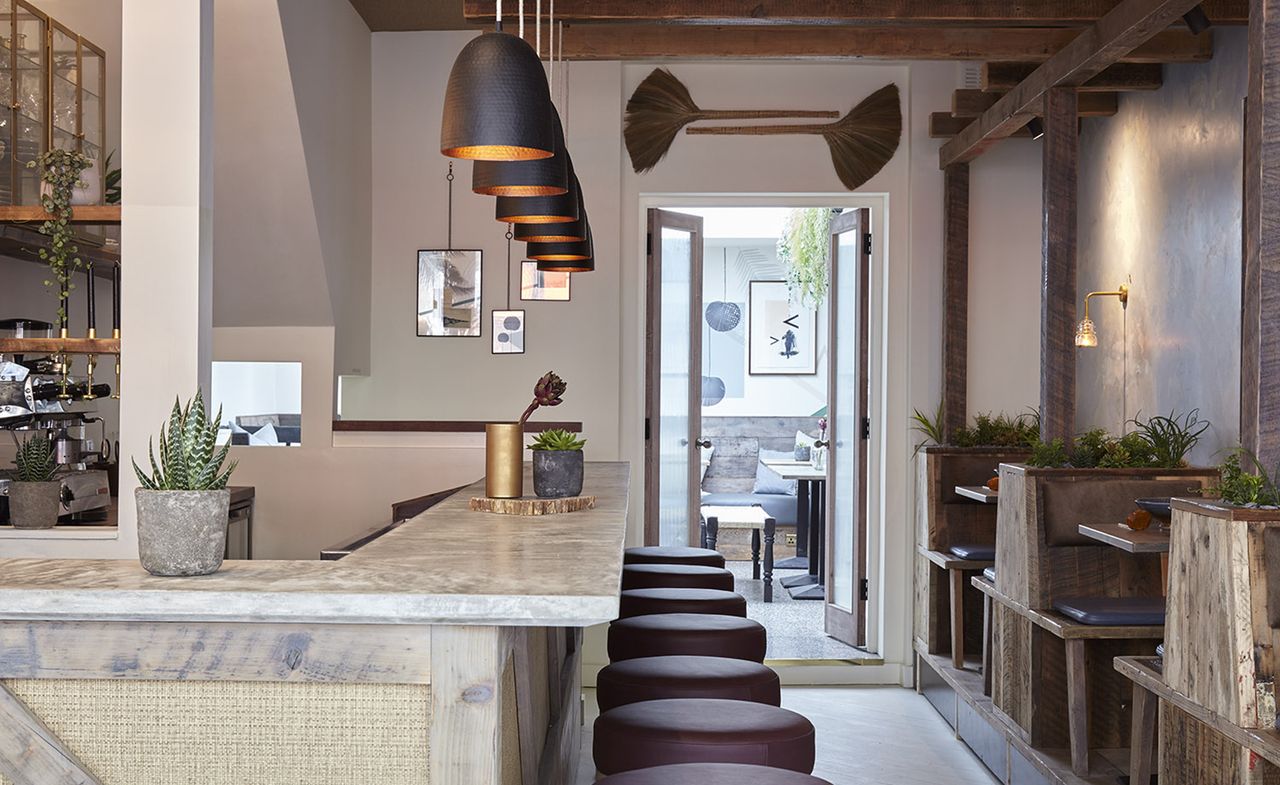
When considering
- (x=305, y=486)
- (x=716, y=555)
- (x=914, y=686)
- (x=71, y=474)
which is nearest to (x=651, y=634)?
(x=716, y=555)

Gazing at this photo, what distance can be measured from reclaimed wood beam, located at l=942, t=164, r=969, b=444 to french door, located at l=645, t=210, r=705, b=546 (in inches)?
52.4

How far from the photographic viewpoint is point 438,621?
5.78ft

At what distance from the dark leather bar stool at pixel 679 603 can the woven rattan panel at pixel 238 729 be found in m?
1.96

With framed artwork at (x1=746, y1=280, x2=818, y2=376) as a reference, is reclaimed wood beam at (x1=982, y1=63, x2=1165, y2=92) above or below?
above

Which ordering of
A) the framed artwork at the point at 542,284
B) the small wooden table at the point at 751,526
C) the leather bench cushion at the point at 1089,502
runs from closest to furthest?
the leather bench cushion at the point at 1089,502, the framed artwork at the point at 542,284, the small wooden table at the point at 751,526

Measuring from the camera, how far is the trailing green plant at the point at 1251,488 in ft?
9.51

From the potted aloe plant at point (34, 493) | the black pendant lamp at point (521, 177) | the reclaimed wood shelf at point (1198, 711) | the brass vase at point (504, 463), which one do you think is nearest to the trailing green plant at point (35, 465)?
the potted aloe plant at point (34, 493)

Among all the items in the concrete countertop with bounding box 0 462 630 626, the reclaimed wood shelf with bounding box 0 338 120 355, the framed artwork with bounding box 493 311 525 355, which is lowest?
the concrete countertop with bounding box 0 462 630 626

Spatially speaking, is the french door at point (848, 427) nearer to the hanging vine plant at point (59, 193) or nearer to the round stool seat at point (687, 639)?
the round stool seat at point (687, 639)

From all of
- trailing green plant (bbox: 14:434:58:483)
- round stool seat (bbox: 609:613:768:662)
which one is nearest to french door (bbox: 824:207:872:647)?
round stool seat (bbox: 609:613:768:662)

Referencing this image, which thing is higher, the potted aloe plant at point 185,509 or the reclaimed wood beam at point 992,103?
the reclaimed wood beam at point 992,103

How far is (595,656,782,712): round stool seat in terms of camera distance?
282cm

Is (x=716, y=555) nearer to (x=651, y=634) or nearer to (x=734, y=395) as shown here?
(x=651, y=634)

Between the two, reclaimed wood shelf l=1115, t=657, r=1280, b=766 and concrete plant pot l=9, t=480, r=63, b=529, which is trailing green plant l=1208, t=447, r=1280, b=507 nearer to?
reclaimed wood shelf l=1115, t=657, r=1280, b=766
